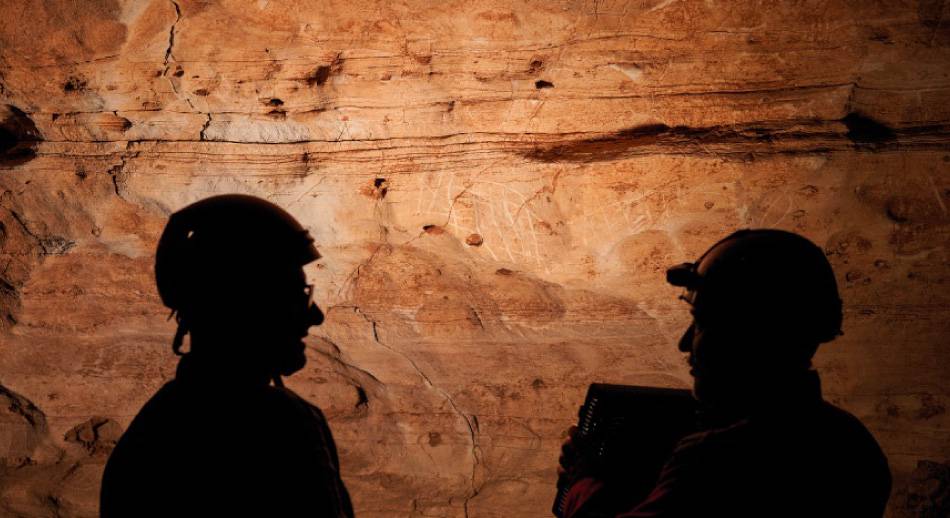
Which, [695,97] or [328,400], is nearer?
[695,97]

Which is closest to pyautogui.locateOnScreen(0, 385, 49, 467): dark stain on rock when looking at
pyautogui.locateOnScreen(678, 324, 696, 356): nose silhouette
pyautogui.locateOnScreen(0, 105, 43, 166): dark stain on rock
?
pyautogui.locateOnScreen(0, 105, 43, 166): dark stain on rock

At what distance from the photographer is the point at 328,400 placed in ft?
11.3

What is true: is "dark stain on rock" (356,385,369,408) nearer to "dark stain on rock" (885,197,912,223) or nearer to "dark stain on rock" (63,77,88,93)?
"dark stain on rock" (63,77,88,93)

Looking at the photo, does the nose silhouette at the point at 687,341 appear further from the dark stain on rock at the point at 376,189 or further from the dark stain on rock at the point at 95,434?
the dark stain on rock at the point at 95,434

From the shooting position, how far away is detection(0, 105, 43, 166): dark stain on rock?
3285 millimetres

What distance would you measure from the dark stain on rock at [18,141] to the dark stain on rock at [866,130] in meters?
4.79

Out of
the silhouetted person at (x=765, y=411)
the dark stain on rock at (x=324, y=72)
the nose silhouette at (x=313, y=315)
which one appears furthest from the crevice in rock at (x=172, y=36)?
the silhouetted person at (x=765, y=411)

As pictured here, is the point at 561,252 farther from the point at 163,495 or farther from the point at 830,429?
the point at 163,495

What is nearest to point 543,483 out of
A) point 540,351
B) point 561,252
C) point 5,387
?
point 540,351

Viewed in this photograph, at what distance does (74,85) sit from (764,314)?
386 centimetres

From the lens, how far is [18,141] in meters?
3.31

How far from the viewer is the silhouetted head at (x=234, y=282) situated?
1.56m

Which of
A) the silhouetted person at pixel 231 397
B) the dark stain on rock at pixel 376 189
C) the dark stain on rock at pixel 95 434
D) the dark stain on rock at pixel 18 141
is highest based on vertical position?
the dark stain on rock at pixel 18 141

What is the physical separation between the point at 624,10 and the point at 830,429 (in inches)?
93.0
